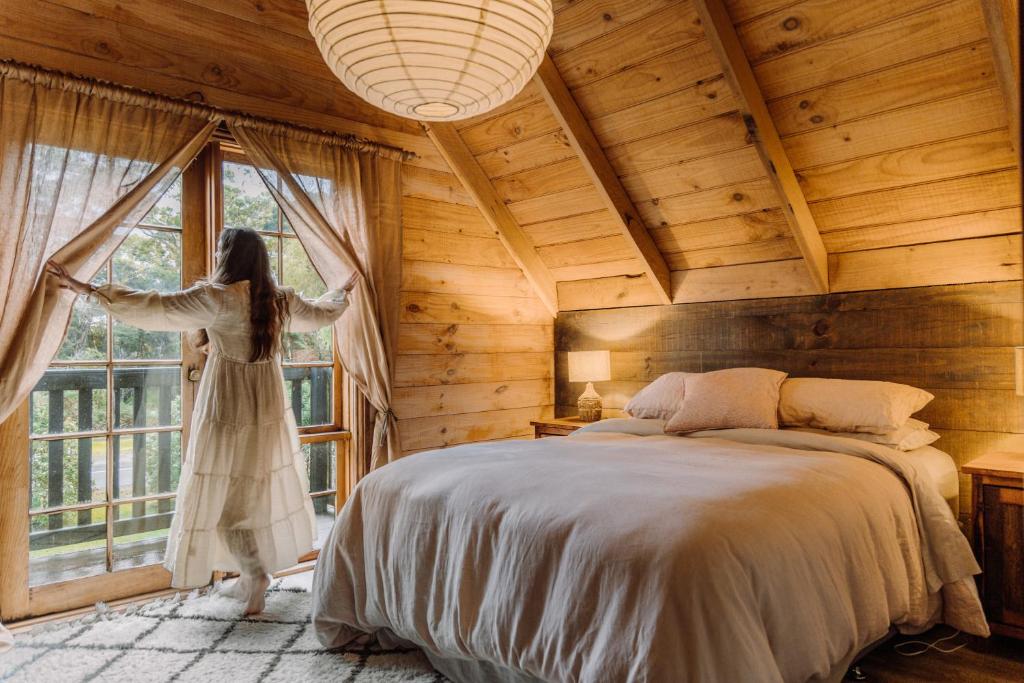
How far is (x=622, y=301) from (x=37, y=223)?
2.80 m

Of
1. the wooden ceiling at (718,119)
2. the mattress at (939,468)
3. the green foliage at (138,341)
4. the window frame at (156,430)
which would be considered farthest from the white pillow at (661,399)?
the green foliage at (138,341)

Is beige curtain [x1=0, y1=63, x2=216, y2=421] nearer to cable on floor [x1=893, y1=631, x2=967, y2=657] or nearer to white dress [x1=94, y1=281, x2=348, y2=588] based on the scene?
white dress [x1=94, y1=281, x2=348, y2=588]

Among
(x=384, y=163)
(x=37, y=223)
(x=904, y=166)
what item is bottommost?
(x=37, y=223)

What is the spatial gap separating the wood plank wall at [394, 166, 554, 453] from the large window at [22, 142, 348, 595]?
2.67 ft

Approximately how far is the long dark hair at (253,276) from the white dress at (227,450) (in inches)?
1.2

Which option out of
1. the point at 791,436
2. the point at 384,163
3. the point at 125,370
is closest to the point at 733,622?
the point at 791,436

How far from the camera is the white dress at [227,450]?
2523mm

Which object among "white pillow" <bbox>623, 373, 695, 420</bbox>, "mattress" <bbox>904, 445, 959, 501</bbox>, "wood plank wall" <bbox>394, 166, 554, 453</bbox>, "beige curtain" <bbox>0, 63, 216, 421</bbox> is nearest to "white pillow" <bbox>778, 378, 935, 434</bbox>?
"mattress" <bbox>904, 445, 959, 501</bbox>

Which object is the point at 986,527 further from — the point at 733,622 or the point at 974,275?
the point at 733,622

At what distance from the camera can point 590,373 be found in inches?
154

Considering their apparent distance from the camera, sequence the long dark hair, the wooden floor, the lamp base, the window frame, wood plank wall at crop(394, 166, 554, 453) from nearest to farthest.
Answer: the wooden floor
the window frame
the long dark hair
wood plank wall at crop(394, 166, 554, 453)
the lamp base

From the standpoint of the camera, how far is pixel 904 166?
8.98 ft

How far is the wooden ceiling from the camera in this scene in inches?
96.7

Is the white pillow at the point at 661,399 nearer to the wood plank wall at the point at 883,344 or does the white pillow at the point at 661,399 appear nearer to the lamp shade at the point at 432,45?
the wood plank wall at the point at 883,344
